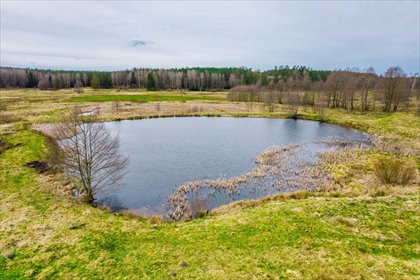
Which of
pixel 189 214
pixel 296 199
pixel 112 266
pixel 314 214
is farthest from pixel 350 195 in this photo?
pixel 112 266

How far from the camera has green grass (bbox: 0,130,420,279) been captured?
1120 cm

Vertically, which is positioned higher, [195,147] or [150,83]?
[150,83]

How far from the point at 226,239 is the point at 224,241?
215 millimetres

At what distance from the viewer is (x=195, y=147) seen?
117 feet

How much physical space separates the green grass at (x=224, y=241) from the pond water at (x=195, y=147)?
181 inches

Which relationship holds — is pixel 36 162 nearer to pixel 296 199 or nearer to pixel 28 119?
pixel 296 199

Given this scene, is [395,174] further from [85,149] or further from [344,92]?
[344,92]

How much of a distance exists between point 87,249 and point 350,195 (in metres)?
18.1

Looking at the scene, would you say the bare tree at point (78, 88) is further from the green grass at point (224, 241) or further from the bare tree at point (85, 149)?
the green grass at point (224, 241)

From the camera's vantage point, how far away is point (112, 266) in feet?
38.0

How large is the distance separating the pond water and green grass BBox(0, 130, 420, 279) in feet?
15.1

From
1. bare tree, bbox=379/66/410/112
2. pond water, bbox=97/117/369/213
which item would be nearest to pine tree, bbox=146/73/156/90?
pond water, bbox=97/117/369/213

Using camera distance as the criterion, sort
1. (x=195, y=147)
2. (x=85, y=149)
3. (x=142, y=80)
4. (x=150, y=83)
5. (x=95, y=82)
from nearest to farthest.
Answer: (x=85, y=149), (x=195, y=147), (x=150, y=83), (x=95, y=82), (x=142, y=80)

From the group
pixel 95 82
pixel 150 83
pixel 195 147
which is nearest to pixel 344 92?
pixel 195 147
